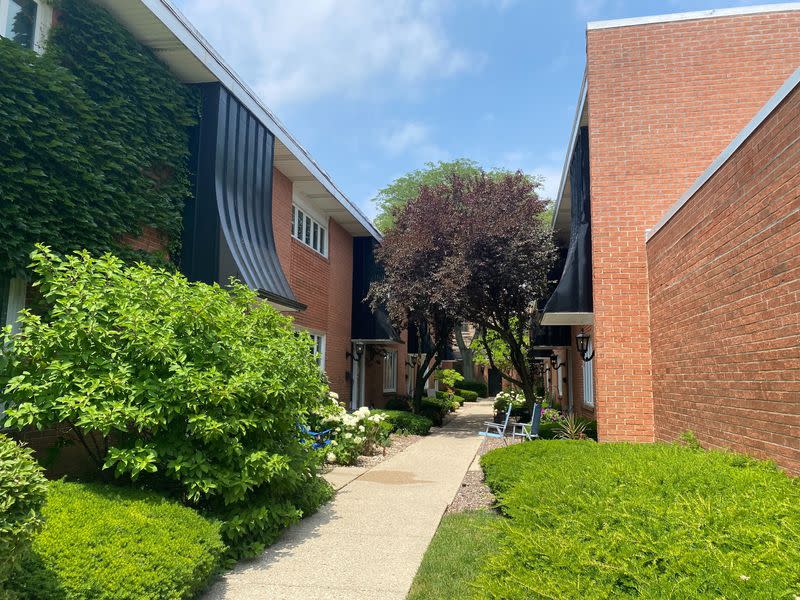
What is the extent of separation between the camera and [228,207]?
9.22m

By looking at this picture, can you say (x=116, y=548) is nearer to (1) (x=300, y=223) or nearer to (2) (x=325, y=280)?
(1) (x=300, y=223)

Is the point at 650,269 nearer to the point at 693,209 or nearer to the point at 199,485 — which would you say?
the point at 693,209

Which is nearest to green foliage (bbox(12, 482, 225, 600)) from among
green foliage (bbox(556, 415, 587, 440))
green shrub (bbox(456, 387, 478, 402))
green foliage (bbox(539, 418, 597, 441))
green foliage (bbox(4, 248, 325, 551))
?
green foliage (bbox(4, 248, 325, 551))

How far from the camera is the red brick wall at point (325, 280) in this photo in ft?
42.2

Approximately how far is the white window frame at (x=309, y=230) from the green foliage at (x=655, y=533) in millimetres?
9921

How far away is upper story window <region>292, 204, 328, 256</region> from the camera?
13.9 m

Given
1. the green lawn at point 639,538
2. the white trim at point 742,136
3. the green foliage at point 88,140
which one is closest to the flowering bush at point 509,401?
the white trim at point 742,136

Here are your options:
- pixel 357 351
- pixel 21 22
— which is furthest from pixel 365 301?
pixel 21 22

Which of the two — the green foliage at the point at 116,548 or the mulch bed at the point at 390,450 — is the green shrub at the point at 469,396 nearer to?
the mulch bed at the point at 390,450

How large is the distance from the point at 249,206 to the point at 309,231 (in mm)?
4861

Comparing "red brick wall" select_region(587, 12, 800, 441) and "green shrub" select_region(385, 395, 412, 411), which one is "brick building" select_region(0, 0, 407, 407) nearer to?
"green shrub" select_region(385, 395, 412, 411)

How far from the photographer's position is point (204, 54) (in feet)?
28.2

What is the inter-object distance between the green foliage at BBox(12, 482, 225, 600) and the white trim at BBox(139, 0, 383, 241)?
5906 mm

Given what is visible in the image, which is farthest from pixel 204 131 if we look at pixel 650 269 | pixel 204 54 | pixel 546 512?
pixel 546 512
